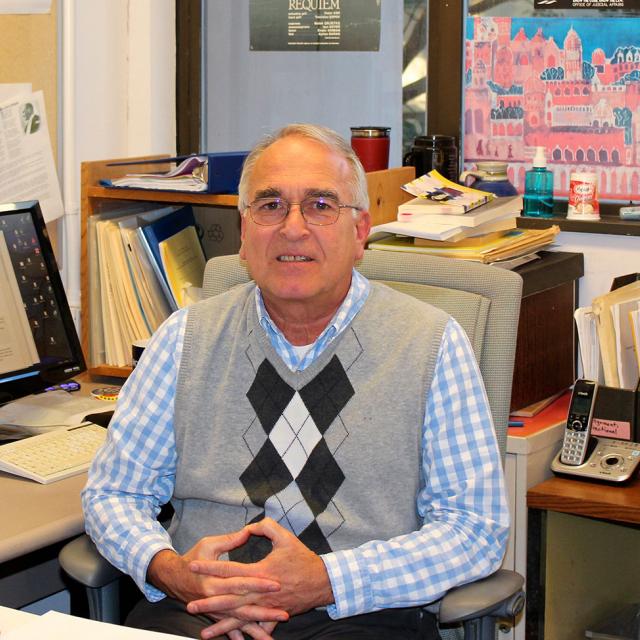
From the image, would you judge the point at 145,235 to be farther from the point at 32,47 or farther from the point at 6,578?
the point at 6,578

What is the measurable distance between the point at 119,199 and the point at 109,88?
55 centimetres

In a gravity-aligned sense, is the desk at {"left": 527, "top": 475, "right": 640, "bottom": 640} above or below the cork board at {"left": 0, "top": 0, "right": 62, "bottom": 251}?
below

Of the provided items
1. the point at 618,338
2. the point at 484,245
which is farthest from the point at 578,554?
the point at 484,245

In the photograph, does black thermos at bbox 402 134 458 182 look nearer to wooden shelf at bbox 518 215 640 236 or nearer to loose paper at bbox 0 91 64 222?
wooden shelf at bbox 518 215 640 236

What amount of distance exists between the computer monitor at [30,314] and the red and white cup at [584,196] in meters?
1.21

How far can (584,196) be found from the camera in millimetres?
2590

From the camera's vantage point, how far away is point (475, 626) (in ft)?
5.25

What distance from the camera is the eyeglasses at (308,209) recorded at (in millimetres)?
1765

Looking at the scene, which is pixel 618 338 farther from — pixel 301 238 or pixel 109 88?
pixel 109 88

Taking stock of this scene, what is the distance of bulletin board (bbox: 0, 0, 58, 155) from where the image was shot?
2682 mm

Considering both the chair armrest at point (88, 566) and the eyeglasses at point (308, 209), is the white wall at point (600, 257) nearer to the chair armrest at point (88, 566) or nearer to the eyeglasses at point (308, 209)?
the eyeglasses at point (308, 209)

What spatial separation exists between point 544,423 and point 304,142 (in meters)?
0.87

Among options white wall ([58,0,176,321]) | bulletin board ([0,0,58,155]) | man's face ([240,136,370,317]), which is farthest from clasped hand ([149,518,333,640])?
bulletin board ([0,0,58,155])

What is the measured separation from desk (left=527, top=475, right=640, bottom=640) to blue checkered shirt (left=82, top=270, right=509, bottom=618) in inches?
17.3
